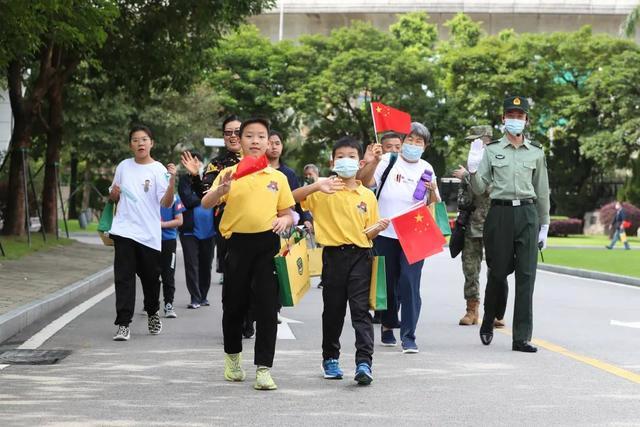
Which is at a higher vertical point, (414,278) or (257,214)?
(257,214)

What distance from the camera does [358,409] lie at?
23.9 feet

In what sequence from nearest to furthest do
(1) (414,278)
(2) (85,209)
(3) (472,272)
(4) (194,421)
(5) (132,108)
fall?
(4) (194,421)
(1) (414,278)
(3) (472,272)
(5) (132,108)
(2) (85,209)

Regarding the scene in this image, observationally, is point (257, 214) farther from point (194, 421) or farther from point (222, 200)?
point (194, 421)

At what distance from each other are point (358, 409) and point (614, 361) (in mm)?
3177

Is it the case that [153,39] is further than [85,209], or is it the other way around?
[85,209]

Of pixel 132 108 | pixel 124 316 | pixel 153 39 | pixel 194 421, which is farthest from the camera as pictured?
pixel 132 108

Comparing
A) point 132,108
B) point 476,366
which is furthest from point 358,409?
point 132,108

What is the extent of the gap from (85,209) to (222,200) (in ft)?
151

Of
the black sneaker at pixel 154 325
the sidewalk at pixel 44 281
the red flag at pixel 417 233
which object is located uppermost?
the red flag at pixel 417 233

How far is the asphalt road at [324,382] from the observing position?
706 centimetres

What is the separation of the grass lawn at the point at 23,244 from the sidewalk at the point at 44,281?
24 centimetres

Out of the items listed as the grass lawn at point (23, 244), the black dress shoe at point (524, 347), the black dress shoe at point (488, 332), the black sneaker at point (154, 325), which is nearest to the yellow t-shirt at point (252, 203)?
the black dress shoe at point (524, 347)

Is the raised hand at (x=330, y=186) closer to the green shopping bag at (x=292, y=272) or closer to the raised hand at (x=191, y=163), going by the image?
the green shopping bag at (x=292, y=272)

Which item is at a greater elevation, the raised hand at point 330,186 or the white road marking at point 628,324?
the raised hand at point 330,186
